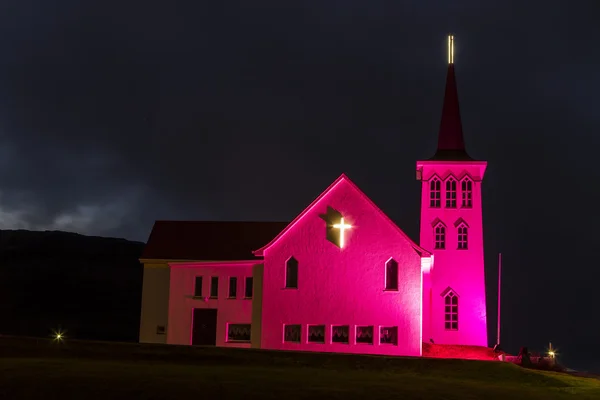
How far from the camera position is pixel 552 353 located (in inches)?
1949

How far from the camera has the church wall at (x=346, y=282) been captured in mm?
37875

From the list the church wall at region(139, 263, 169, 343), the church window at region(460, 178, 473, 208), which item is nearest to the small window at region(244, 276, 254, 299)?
the church wall at region(139, 263, 169, 343)

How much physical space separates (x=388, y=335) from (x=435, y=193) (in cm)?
1437

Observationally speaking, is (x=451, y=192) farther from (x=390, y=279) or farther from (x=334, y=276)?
(x=334, y=276)

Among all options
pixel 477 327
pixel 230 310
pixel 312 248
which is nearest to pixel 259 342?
pixel 230 310

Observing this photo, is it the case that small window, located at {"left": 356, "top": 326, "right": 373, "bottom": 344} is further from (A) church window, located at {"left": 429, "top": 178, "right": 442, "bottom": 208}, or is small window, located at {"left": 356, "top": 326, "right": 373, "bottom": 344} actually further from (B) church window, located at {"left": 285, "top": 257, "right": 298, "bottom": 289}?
(A) church window, located at {"left": 429, "top": 178, "right": 442, "bottom": 208}

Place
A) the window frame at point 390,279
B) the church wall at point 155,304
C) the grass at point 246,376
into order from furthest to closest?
the church wall at point 155,304, the window frame at point 390,279, the grass at point 246,376

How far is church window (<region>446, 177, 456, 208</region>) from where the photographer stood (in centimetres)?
4932

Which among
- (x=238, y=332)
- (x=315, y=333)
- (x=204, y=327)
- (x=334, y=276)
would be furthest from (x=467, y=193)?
(x=204, y=327)

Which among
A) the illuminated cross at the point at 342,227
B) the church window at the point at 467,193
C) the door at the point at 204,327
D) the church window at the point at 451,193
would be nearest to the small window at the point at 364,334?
the illuminated cross at the point at 342,227

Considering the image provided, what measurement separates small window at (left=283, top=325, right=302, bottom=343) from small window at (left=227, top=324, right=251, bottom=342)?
2884 millimetres

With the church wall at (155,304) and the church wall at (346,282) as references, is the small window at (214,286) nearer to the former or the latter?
the church wall at (346,282)

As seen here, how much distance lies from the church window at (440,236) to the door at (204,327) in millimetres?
15440

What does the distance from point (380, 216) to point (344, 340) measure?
21.2 feet
